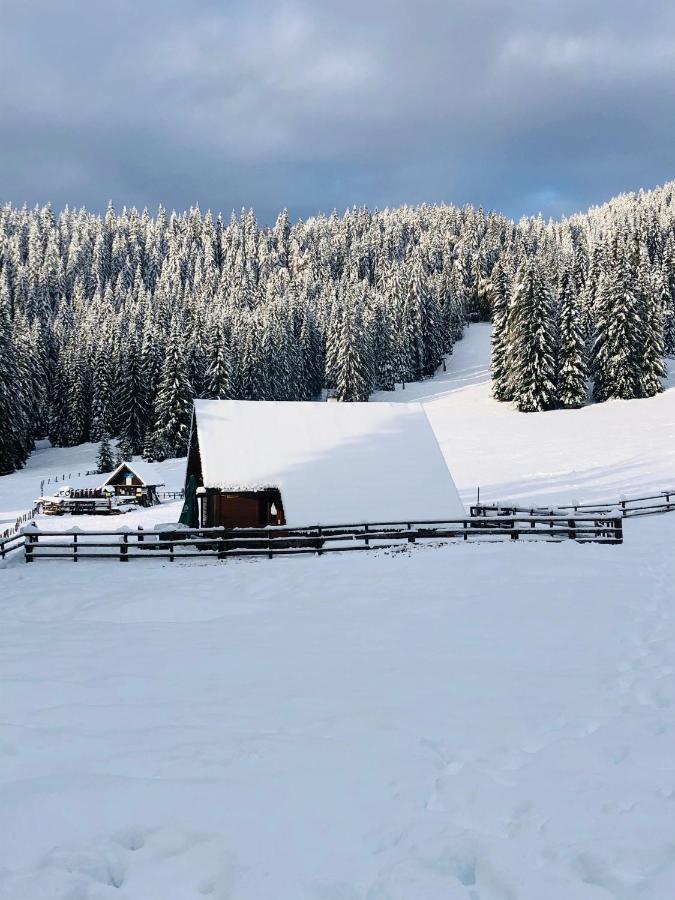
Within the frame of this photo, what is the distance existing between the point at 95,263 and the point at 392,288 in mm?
98785

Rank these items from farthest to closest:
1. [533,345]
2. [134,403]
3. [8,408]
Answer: [134,403] < [533,345] < [8,408]

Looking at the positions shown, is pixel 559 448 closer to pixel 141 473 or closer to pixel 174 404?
pixel 141 473

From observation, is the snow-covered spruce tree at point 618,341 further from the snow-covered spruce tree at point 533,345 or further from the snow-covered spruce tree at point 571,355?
the snow-covered spruce tree at point 533,345

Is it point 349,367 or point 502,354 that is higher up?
point 349,367

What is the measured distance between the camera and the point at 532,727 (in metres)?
6.79

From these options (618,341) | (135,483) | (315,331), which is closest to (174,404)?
(135,483)

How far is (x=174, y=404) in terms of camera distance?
73250 mm

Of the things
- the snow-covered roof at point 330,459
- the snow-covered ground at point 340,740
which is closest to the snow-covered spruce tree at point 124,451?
the snow-covered roof at point 330,459

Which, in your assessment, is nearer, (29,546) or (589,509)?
(29,546)

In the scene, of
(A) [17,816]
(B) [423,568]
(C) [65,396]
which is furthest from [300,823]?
(C) [65,396]

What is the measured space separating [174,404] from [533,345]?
42.0 metres

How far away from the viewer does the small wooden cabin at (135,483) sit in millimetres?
57622

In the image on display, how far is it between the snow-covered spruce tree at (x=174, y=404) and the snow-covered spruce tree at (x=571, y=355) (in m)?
42.6

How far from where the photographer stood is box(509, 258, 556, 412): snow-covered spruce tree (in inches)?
2704
